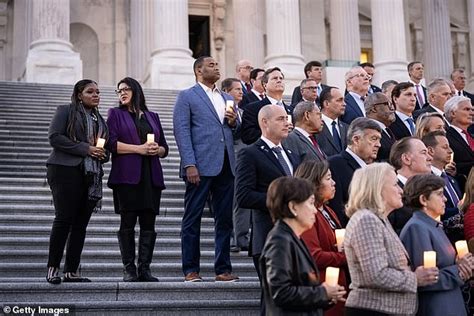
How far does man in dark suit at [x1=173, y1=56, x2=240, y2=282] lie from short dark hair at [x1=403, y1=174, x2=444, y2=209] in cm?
242

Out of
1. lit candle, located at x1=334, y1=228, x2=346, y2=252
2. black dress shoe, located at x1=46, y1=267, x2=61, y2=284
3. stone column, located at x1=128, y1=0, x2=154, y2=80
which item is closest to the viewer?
lit candle, located at x1=334, y1=228, x2=346, y2=252

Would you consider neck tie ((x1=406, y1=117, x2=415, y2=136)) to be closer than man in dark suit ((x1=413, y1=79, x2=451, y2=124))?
Yes

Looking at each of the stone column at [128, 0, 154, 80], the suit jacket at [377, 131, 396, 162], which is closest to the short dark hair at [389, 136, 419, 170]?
the suit jacket at [377, 131, 396, 162]

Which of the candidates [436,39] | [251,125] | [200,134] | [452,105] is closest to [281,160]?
[200,134]

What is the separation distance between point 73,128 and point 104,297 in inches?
67.5

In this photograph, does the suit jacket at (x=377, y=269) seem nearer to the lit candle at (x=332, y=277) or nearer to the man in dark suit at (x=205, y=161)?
the lit candle at (x=332, y=277)

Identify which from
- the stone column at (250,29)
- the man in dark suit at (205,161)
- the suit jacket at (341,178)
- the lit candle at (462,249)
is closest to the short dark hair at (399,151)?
the suit jacket at (341,178)

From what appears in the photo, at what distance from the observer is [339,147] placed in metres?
9.80

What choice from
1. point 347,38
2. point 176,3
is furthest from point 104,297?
point 347,38

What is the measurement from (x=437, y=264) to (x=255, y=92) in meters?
6.38

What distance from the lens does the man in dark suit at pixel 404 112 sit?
34.6 feet

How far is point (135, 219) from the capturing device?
8.59 m

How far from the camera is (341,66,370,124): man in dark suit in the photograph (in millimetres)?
11305

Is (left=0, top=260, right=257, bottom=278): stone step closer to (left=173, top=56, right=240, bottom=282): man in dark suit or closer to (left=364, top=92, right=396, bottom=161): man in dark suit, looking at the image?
(left=173, top=56, right=240, bottom=282): man in dark suit
